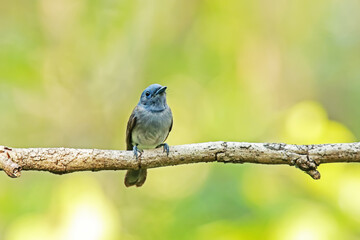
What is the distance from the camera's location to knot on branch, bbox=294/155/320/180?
3.60 m

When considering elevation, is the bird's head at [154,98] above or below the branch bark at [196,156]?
above

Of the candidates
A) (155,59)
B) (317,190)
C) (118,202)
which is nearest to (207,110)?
(155,59)

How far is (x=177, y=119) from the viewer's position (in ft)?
27.0

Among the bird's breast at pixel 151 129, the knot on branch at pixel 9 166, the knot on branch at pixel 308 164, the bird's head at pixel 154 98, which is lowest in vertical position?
the knot on branch at pixel 9 166

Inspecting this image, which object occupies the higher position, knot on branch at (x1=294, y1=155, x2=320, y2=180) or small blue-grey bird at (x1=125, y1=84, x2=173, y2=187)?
small blue-grey bird at (x1=125, y1=84, x2=173, y2=187)

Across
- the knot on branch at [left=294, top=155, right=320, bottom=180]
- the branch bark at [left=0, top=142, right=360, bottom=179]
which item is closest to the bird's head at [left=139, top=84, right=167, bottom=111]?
the branch bark at [left=0, top=142, right=360, bottom=179]

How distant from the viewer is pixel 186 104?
28.2 ft

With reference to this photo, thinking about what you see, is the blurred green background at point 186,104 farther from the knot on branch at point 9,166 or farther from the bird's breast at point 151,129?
the knot on branch at point 9,166

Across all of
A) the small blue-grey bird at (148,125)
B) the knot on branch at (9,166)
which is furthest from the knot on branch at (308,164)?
the knot on branch at (9,166)

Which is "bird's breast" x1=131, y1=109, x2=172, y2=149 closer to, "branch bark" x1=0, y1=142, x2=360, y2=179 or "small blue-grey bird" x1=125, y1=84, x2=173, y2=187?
"small blue-grey bird" x1=125, y1=84, x2=173, y2=187

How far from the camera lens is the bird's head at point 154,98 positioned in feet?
17.3

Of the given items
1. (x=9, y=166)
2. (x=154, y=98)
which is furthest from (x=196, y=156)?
(x=154, y=98)

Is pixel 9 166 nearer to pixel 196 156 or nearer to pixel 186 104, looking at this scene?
pixel 196 156

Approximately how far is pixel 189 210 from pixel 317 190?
136 centimetres
